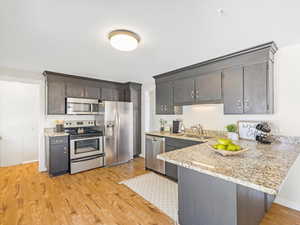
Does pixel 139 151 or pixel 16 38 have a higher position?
pixel 16 38

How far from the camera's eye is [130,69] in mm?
3420

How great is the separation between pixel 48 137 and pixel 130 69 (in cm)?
239

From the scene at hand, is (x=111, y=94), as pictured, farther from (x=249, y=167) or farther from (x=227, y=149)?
(x=249, y=167)

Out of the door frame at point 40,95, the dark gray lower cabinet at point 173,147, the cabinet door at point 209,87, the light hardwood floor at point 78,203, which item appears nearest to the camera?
the light hardwood floor at point 78,203

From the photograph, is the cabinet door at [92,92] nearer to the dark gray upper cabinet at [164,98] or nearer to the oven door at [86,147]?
the oven door at [86,147]

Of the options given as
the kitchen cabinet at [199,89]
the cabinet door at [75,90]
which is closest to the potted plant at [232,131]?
the kitchen cabinet at [199,89]

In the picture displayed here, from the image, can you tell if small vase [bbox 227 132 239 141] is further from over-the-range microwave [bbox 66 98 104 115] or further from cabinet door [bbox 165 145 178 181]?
over-the-range microwave [bbox 66 98 104 115]

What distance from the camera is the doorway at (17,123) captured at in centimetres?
407

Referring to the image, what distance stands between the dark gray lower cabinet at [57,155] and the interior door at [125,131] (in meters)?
1.30

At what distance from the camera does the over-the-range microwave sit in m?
3.80

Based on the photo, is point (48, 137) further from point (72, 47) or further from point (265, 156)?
point (265, 156)

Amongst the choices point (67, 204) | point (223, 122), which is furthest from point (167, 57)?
point (67, 204)

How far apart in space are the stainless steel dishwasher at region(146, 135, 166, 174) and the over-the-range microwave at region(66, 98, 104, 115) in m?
1.55

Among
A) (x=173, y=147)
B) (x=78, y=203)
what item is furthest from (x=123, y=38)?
(x=78, y=203)
